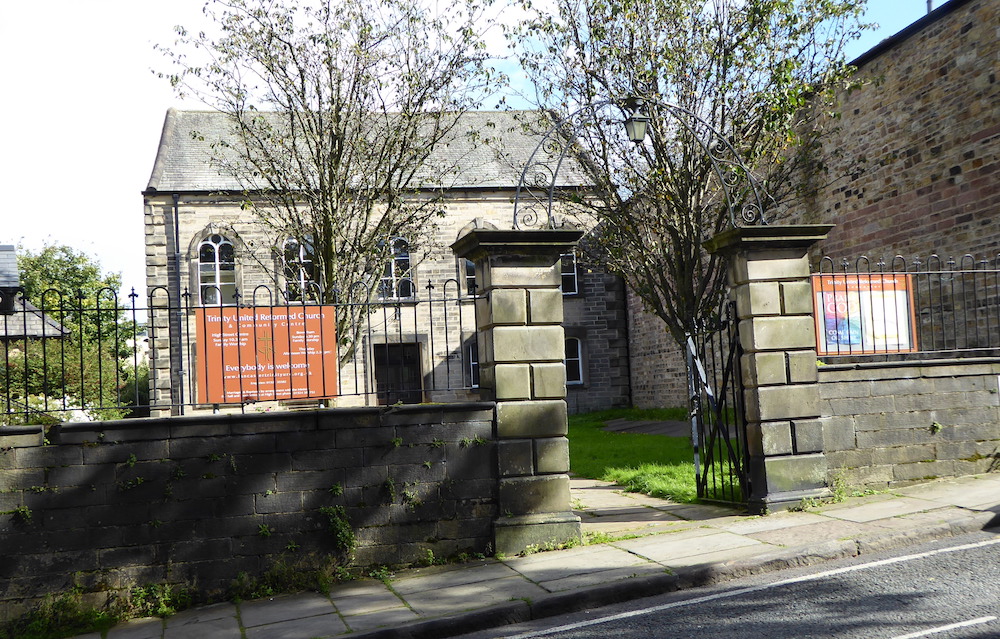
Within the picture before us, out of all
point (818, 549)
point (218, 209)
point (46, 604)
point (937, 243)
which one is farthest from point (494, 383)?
point (218, 209)

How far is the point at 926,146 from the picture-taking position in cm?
1355

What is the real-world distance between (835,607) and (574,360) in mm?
20613

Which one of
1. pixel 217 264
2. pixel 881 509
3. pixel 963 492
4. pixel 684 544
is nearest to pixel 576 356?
pixel 217 264

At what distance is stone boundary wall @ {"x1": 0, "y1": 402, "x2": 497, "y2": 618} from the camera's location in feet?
19.7

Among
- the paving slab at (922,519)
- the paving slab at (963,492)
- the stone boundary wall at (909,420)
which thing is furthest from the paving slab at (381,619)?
the paving slab at (963,492)

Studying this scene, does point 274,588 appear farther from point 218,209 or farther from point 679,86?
point 218,209

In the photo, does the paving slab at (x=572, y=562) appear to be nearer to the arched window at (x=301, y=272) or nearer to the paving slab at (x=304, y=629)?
the paving slab at (x=304, y=629)

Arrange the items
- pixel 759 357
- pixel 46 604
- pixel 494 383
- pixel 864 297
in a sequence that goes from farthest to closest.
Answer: pixel 864 297, pixel 759 357, pixel 494 383, pixel 46 604

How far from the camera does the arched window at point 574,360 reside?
83.2ft

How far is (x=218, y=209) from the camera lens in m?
23.2

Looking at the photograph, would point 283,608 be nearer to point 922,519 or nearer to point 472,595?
point 472,595

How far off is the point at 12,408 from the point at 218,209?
17831 mm

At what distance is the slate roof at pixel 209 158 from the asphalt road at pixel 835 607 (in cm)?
1712

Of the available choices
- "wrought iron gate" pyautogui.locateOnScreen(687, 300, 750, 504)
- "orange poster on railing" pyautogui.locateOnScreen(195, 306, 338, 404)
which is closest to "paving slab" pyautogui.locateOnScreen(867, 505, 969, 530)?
"wrought iron gate" pyautogui.locateOnScreen(687, 300, 750, 504)
